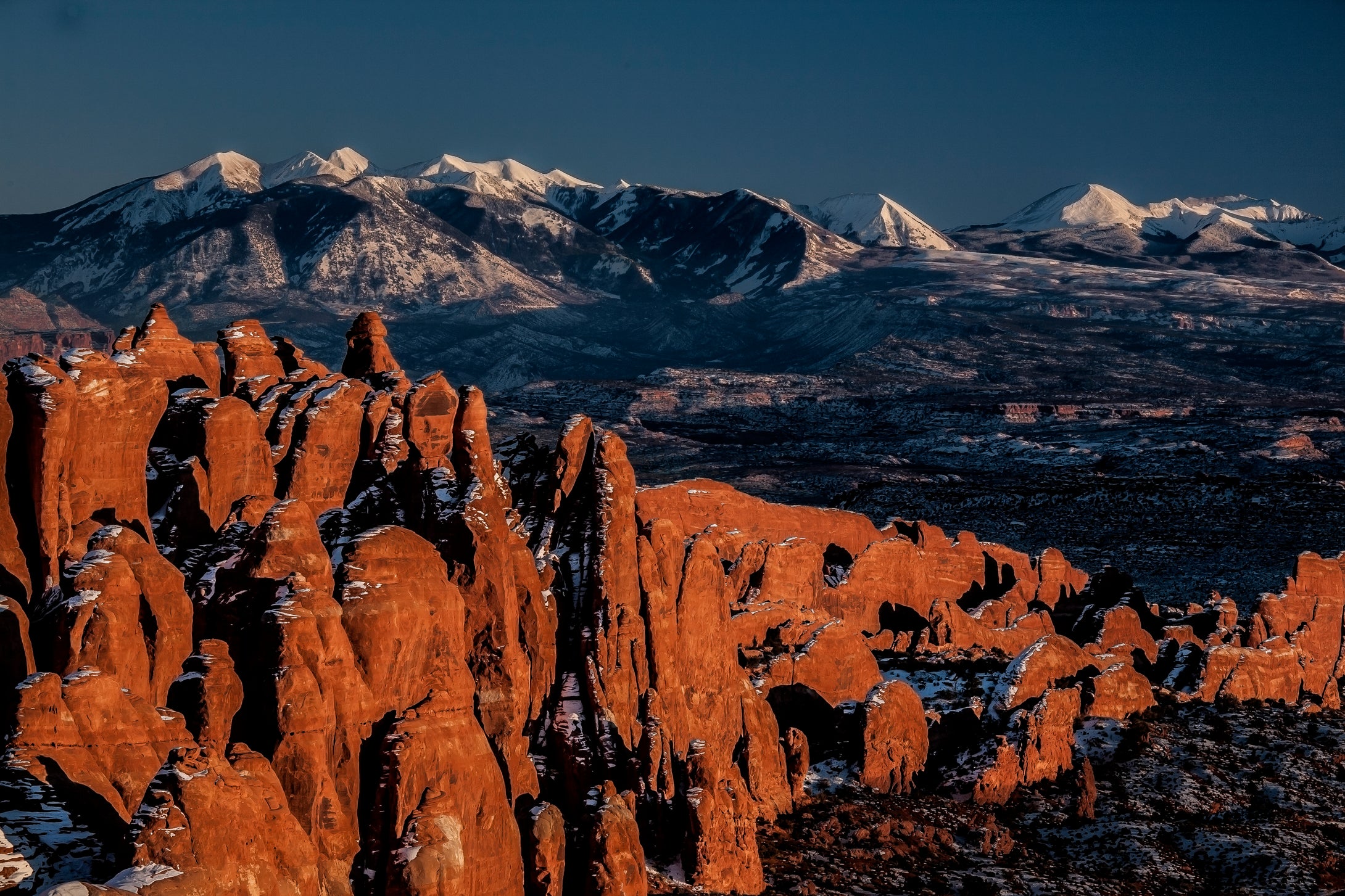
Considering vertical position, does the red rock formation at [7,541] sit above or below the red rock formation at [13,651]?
above

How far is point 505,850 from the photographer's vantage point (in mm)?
30609

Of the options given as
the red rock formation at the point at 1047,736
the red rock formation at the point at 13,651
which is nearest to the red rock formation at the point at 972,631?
the red rock formation at the point at 1047,736

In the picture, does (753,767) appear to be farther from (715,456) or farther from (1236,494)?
(715,456)

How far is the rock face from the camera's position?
90.7ft

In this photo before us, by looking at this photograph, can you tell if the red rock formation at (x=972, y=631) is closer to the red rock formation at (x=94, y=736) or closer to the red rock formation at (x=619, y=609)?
the red rock formation at (x=619, y=609)

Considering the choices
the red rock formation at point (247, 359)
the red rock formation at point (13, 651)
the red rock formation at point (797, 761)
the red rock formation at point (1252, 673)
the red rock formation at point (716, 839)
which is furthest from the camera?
the red rock formation at point (1252, 673)

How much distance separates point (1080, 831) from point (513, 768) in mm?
19653

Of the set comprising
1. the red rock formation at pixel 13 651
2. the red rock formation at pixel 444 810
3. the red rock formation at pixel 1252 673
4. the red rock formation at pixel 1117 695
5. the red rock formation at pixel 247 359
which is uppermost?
the red rock formation at pixel 247 359

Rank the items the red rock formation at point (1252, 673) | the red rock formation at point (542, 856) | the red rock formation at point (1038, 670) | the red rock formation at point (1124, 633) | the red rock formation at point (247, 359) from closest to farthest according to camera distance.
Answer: the red rock formation at point (542, 856)
the red rock formation at point (247, 359)
the red rock formation at point (1038, 670)
the red rock formation at point (1252, 673)
the red rock formation at point (1124, 633)

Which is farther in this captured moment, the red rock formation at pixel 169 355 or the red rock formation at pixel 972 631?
the red rock formation at pixel 972 631

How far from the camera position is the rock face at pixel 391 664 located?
27.6m

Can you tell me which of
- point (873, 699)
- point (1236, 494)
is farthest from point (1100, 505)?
point (873, 699)

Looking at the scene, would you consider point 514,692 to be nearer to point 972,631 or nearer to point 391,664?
point 391,664

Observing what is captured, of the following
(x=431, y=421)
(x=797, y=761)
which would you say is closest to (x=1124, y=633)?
(x=797, y=761)
